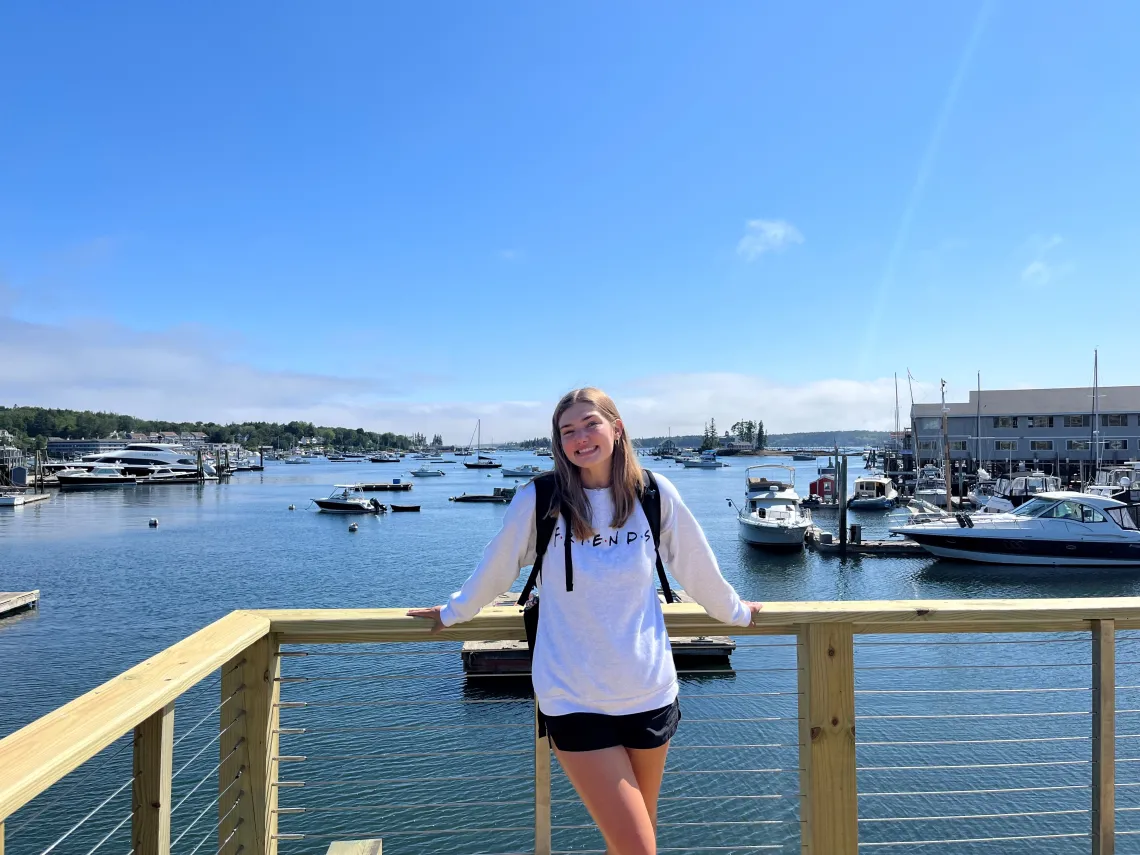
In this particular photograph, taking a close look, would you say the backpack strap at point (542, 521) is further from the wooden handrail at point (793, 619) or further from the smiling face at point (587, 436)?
the wooden handrail at point (793, 619)

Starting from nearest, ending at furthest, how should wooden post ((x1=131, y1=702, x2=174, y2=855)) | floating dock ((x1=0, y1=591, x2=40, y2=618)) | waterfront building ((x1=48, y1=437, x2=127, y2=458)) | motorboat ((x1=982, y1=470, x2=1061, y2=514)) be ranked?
wooden post ((x1=131, y1=702, x2=174, y2=855)), floating dock ((x1=0, y1=591, x2=40, y2=618)), motorboat ((x1=982, y1=470, x2=1061, y2=514)), waterfront building ((x1=48, y1=437, x2=127, y2=458))

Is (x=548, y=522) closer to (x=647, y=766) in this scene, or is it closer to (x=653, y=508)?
(x=653, y=508)

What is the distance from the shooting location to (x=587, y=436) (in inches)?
84.7

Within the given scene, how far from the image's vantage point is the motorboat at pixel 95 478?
79.6 m

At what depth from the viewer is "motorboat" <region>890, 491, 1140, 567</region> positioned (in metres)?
26.0

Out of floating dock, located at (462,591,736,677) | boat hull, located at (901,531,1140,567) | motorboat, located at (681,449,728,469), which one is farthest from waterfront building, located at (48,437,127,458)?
floating dock, located at (462,591,736,677)

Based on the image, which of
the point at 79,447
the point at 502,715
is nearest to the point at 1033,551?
the point at 502,715

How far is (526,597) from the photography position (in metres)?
2.14

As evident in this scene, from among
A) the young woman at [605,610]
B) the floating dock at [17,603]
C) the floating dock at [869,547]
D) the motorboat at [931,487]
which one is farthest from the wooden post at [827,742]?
the motorboat at [931,487]

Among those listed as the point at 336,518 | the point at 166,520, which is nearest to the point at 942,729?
the point at 336,518

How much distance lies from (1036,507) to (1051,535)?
158 centimetres

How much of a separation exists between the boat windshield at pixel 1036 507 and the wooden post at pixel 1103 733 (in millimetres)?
28630

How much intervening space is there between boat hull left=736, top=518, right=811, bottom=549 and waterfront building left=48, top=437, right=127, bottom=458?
117m

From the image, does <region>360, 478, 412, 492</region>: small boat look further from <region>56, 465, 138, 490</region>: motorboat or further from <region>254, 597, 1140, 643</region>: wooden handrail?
<region>254, 597, 1140, 643</region>: wooden handrail
